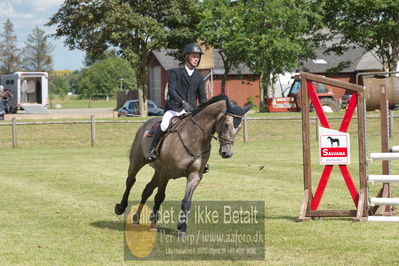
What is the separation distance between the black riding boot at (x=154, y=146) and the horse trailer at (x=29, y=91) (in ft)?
156

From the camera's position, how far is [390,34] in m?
47.4

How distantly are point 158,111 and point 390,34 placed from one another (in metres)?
17.2

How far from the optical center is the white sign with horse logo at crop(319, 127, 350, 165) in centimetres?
1173

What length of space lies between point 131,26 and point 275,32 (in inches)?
396

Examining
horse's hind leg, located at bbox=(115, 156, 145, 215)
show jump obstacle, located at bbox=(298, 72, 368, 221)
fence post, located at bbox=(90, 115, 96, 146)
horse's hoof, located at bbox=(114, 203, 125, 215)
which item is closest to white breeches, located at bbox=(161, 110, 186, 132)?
horse's hind leg, located at bbox=(115, 156, 145, 215)

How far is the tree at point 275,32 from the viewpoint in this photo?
46.7 metres

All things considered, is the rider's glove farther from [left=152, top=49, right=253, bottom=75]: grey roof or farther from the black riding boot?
[left=152, top=49, right=253, bottom=75]: grey roof

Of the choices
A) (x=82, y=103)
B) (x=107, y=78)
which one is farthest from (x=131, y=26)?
(x=107, y=78)

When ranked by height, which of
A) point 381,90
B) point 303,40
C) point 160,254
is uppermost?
point 303,40

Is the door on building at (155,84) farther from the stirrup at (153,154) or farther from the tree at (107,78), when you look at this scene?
the stirrup at (153,154)

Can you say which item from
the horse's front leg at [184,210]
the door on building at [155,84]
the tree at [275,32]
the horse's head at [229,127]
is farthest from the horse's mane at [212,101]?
the door on building at [155,84]

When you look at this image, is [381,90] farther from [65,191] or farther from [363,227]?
[65,191]

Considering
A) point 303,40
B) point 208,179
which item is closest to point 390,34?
point 303,40

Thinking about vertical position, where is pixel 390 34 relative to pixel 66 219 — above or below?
above
